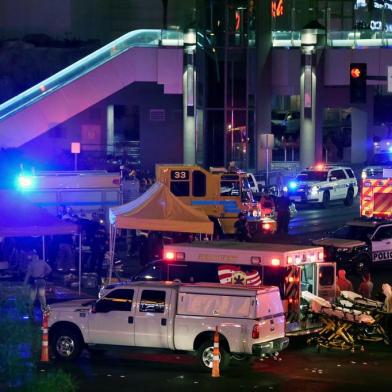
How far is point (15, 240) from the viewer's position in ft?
92.1

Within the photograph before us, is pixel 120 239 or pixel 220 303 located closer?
pixel 220 303

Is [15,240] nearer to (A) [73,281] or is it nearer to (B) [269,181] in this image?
(A) [73,281]

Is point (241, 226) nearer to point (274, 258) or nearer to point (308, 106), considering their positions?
point (274, 258)

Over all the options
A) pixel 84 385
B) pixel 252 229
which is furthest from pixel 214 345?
pixel 252 229

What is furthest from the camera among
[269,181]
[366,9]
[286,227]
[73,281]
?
[366,9]

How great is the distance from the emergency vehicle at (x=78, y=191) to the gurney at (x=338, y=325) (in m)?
12.3

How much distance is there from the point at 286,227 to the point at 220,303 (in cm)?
1856

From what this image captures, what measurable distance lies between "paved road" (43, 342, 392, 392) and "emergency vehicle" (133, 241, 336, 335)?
88cm

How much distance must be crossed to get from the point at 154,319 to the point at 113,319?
2.32ft

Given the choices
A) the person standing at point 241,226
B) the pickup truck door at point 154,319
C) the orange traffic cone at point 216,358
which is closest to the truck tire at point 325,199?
the person standing at point 241,226

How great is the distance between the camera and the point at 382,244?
2877 cm

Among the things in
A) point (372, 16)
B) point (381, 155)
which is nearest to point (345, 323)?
point (372, 16)

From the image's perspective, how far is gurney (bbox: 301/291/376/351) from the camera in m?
18.7

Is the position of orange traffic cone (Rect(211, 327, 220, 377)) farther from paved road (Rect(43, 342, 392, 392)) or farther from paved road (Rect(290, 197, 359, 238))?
paved road (Rect(290, 197, 359, 238))
